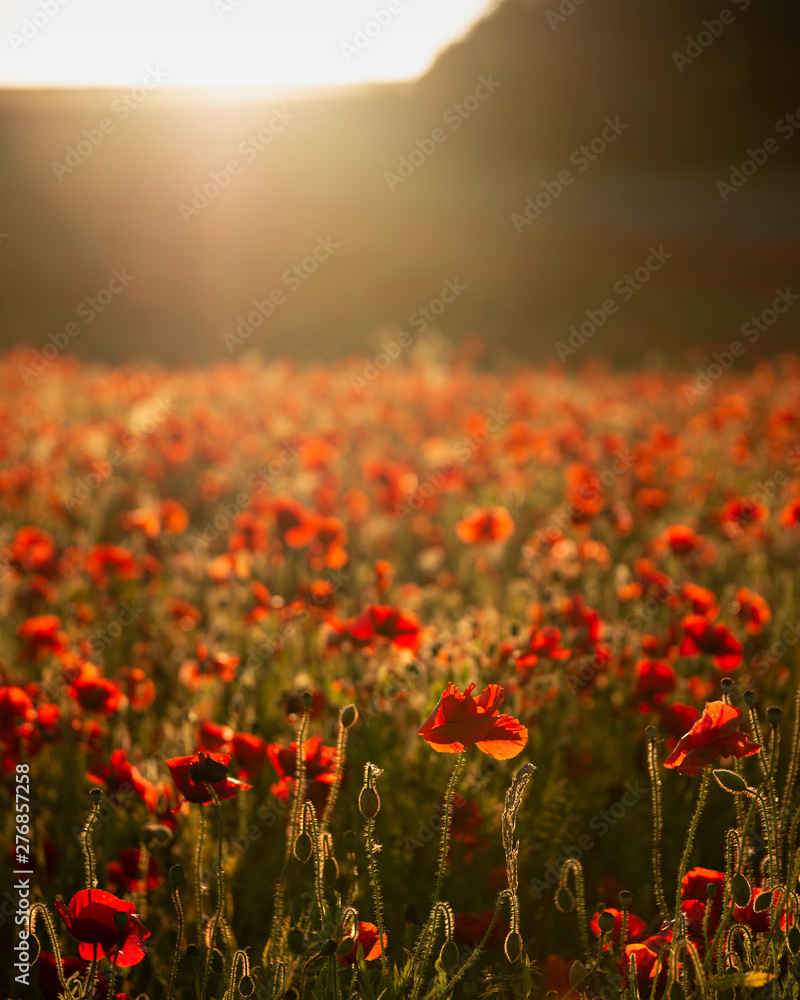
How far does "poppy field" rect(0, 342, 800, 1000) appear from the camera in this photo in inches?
47.9

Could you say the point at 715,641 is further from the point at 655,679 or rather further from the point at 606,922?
the point at 606,922

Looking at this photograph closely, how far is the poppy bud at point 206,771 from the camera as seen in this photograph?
47.9 inches

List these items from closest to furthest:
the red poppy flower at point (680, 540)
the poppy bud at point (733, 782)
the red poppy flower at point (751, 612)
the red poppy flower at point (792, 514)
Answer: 1. the poppy bud at point (733, 782)
2. the red poppy flower at point (751, 612)
3. the red poppy flower at point (792, 514)
4. the red poppy flower at point (680, 540)

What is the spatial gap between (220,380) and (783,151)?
110ft

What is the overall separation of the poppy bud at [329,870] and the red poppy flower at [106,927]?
11.2 inches

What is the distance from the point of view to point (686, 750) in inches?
45.8

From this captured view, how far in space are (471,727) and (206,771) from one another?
0.42 metres

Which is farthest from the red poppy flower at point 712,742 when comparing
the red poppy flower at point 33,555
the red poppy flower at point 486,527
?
the red poppy flower at point 33,555

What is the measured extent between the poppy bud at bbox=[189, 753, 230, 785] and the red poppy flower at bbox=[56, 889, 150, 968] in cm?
19

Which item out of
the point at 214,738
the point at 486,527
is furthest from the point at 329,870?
the point at 486,527

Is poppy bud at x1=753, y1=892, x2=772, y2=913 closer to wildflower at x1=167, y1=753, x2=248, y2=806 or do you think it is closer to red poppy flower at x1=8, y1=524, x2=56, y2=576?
wildflower at x1=167, y1=753, x2=248, y2=806

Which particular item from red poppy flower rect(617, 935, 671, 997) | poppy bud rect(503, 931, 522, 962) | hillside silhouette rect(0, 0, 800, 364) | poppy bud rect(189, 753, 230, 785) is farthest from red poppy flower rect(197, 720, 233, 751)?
hillside silhouette rect(0, 0, 800, 364)

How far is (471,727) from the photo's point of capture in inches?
44.9

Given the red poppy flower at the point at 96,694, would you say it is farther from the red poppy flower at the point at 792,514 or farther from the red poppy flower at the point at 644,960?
the red poppy flower at the point at 792,514
